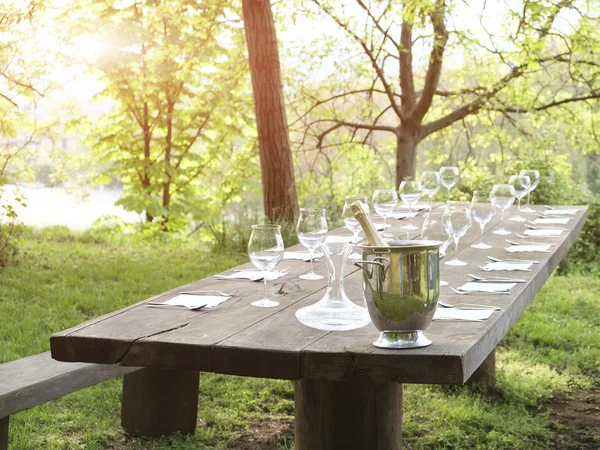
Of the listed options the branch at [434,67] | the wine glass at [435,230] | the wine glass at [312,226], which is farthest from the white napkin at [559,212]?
the branch at [434,67]

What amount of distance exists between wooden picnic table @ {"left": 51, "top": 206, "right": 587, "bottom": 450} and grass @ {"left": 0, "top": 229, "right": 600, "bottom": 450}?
100 centimetres

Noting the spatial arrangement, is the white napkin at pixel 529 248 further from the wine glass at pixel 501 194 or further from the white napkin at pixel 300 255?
the white napkin at pixel 300 255

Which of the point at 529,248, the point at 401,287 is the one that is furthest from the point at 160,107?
the point at 401,287

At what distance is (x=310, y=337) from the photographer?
2.12m

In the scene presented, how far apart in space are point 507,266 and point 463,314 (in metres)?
0.97

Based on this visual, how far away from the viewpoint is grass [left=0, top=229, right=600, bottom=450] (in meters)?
3.74

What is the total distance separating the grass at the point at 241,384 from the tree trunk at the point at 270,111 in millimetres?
1080

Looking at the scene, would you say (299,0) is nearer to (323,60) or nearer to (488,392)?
(323,60)

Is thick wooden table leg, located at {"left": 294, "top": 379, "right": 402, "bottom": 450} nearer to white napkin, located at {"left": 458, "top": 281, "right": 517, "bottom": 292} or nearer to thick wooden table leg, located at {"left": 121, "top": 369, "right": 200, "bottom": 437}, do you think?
white napkin, located at {"left": 458, "top": 281, "right": 517, "bottom": 292}

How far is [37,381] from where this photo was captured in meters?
2.82

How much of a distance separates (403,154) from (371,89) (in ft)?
3.67

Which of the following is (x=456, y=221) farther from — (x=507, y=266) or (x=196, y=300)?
(x=196, y=300)

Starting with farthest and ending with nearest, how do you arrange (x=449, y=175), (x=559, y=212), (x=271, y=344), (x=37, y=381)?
(x=559, y=212)
(x=449, y=175)
(x=37, y=381)
(x=271, y=344)

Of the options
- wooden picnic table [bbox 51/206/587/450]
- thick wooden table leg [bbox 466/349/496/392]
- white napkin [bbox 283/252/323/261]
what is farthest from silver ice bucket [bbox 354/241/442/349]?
thick wooden table leg [bbox 466/349/496/392]
